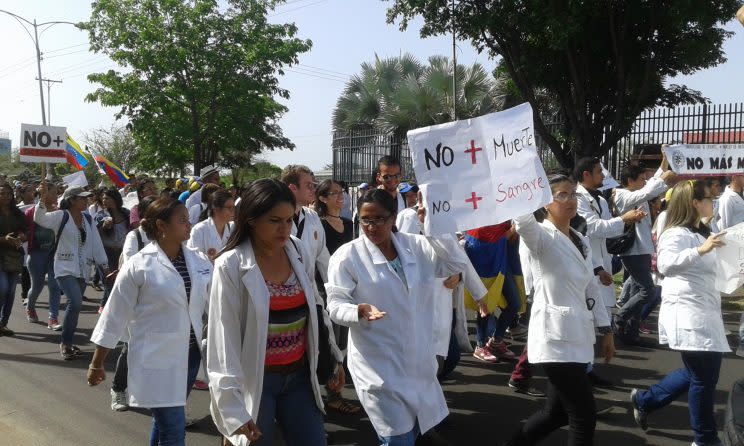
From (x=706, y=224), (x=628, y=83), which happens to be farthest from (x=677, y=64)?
(x=706, y=224)

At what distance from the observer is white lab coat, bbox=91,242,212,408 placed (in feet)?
13.5

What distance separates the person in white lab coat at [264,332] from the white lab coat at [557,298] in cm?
140

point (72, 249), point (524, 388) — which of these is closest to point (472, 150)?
point (524, 388)

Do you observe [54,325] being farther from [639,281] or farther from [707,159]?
[707,159]

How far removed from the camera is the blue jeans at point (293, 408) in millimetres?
3383

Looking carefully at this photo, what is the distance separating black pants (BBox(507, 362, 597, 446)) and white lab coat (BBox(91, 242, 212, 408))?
1972 mm

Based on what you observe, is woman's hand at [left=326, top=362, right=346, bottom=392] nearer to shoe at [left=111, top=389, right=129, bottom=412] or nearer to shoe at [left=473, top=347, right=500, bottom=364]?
shoe at [left=111, top=389, right=129, bottom=412]

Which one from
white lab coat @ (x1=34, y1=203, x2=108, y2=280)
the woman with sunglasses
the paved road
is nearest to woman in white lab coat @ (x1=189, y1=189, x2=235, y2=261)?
the paved road

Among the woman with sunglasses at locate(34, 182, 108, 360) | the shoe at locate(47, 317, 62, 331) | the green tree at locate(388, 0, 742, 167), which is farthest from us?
the green tree at locate(388, 0, 742, 167)

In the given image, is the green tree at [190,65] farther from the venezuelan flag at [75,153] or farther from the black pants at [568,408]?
the black pants at [568,408]

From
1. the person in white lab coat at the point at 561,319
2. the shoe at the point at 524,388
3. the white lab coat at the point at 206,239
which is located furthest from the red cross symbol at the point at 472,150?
the white lab coat at the point at 206,239

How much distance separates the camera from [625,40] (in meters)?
18.2

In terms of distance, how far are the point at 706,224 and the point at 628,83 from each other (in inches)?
555

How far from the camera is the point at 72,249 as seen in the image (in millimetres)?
8711
